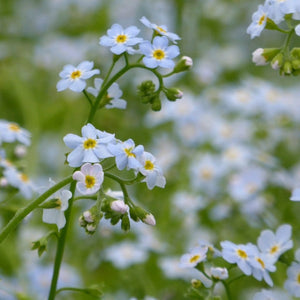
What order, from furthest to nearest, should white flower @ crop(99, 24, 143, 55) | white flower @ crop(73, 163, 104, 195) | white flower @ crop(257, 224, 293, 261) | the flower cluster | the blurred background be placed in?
the blurred background, the flower cluster, white flower @ crop(257, 224, 293, 261), white flower @ crop(99, 24, 143, 55), white flower @ crop(73, 163, 104, 195)

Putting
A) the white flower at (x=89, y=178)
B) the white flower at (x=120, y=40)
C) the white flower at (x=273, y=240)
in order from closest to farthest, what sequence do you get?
the white flower at (x=89, y=178) < the white flower at (x=120, y=40) < the white flower at (x=273, y=240)

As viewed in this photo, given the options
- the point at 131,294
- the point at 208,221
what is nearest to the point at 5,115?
the point at 208,221

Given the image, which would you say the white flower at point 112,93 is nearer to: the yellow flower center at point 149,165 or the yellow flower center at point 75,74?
the yellow flower center at point 75,74

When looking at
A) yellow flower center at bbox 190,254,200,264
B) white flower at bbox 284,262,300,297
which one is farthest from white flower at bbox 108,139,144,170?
white flower at bbox 284,262,300,297

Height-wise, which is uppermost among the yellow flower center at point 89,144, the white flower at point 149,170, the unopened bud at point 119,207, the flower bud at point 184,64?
the flower bud at point 184,64

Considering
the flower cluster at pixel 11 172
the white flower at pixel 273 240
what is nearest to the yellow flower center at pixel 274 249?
the white flower at pixel 273 240

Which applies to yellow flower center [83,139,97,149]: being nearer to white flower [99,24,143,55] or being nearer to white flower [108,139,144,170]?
white flower [108,139,144,170]

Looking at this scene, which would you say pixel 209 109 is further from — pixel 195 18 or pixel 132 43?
pixel 132 43
